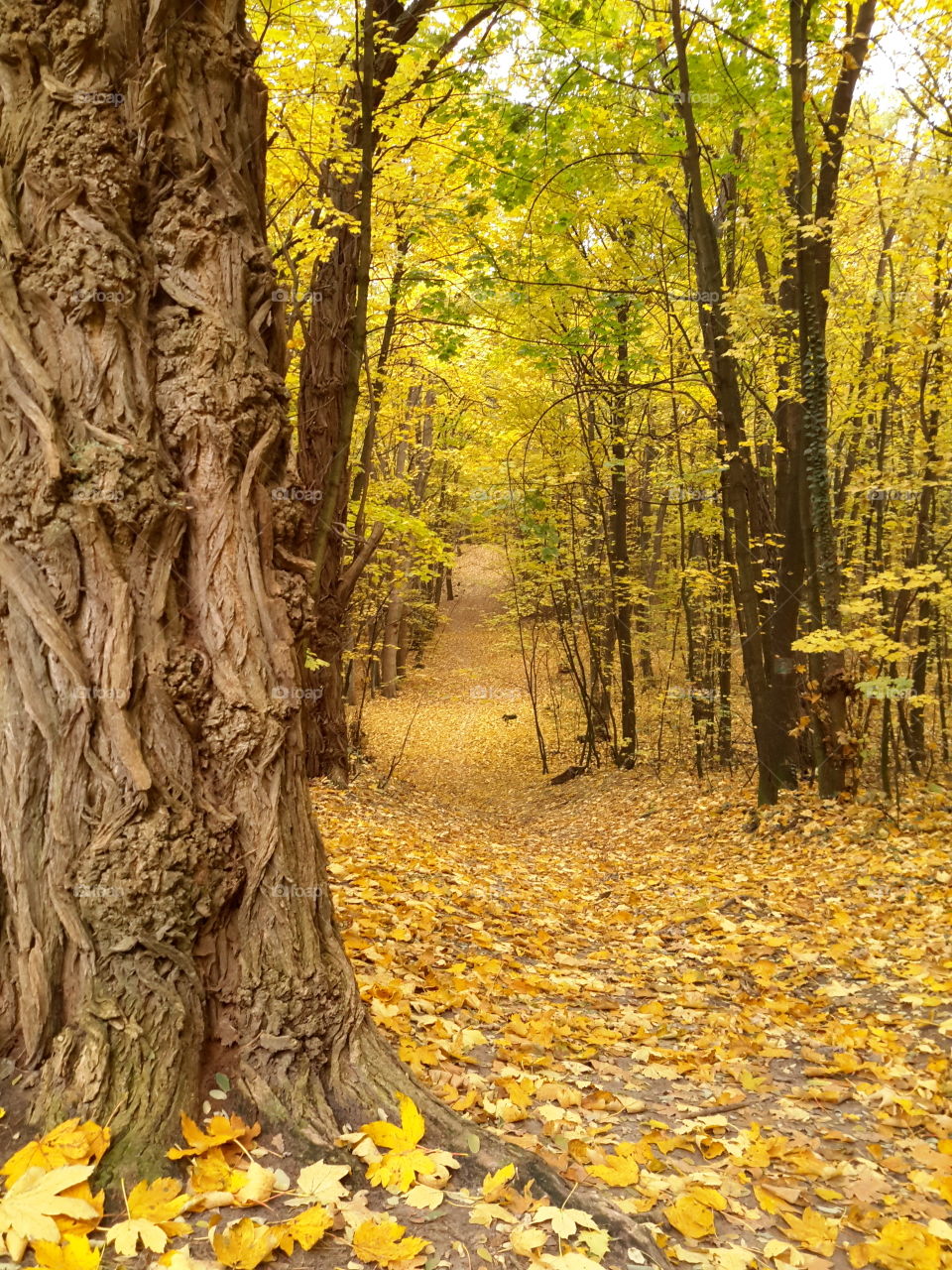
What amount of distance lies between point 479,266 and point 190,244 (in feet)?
24.2

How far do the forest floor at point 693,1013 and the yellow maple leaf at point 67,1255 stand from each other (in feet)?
2.66

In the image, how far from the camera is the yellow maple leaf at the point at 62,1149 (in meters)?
2.10

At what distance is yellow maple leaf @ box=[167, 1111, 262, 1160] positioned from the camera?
224 cm

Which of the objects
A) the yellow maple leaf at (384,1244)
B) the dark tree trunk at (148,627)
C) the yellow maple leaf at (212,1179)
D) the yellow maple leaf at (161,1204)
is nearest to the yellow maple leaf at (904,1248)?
the yellow maple leaf at (384,1244)

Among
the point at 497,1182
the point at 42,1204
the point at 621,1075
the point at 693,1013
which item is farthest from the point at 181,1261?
the point at 693,1013

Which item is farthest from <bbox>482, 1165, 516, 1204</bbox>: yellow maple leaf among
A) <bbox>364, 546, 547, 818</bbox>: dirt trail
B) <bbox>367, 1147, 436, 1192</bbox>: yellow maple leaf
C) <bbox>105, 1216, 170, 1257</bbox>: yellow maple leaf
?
<bbox>364, 546, 547, 818</bbox>: dirt trail

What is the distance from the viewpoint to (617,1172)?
2621mm

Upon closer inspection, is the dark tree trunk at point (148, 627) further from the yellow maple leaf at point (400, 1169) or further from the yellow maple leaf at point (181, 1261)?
the yellow maple leaf at point (181, 1261)

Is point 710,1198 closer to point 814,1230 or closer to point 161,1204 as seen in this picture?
point 814,1230

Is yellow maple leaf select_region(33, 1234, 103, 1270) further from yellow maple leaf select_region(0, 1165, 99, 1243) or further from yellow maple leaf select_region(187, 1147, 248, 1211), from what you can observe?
yellow maple leaf select_region(187, 1147, 248, 1211)

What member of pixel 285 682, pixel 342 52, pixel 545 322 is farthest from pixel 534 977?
pixel 545 322

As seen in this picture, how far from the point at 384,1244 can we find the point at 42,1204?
34.3 inches

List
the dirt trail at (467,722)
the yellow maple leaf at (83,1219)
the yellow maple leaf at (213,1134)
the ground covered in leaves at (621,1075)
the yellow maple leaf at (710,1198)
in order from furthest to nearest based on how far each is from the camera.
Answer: the dirt trail at (467,722) < the yellow maple leaf at (710,1198) < the yellow maple leaf at (213,1134) < the ground covered in leaves at (621,1075) < the yellow maple leaf at (83,1219)

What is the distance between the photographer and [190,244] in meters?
2.81
